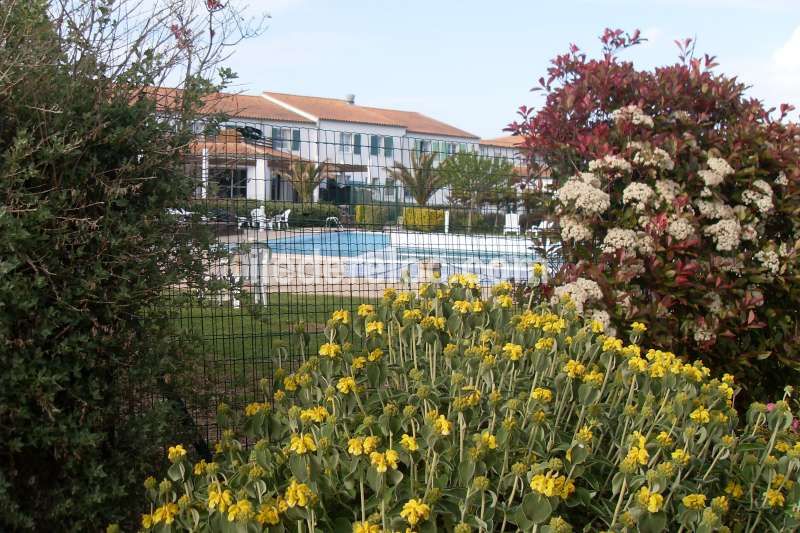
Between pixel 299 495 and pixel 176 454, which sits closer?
pixel 299 495

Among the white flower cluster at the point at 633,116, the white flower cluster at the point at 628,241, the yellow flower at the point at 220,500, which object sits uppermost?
the white flower cluster at the point at 633,116

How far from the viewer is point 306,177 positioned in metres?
5.60

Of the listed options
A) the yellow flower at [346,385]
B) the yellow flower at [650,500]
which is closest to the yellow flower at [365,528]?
the yellow flower at [346,385]

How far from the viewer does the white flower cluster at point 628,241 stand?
4.53 metres

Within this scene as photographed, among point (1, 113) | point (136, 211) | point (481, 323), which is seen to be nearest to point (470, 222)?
point (481, 323)

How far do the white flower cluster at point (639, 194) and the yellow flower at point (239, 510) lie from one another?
10.6 feet

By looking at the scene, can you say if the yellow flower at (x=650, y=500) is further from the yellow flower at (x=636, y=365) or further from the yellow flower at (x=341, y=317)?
the yellow flower at (x=341, y=317)

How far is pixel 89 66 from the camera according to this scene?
291 cm

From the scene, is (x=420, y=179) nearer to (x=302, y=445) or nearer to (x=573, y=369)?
(x=573, y=369)

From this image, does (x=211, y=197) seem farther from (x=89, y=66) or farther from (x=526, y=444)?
(x=526, y=444)

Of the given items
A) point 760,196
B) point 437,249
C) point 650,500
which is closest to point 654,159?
point 760,196

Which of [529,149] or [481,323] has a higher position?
[529,149]

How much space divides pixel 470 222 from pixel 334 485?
12.2 ft

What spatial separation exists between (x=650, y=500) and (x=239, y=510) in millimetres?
1122
